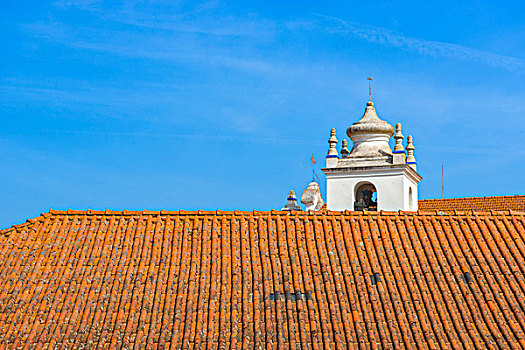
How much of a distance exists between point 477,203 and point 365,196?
6.60 metres

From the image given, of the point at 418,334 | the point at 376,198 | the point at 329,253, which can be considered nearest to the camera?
the point at 418,334

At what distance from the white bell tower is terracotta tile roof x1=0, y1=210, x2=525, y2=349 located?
21.9 feet

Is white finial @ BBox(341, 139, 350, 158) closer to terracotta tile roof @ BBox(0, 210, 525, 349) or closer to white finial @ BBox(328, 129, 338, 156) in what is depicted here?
white finial @ BBox(328, 129, 338, 156)

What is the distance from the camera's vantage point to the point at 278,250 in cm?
1280

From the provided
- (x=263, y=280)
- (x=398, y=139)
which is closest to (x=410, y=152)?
(x=398, y=139)

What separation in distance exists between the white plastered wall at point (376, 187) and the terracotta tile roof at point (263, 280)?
6.53 m

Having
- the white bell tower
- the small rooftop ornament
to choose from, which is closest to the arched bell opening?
the white bell tower

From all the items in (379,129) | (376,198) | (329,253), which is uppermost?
(379,129)

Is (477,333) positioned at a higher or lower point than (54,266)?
lower

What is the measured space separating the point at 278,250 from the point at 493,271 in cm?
362

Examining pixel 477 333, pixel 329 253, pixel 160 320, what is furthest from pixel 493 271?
pixel 160 320

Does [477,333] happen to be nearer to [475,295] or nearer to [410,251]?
[475,295]

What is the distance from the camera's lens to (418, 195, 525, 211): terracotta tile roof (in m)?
25.4

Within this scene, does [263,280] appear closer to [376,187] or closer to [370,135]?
[376,187]
